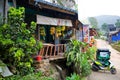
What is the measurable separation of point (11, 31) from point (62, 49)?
17.7ft

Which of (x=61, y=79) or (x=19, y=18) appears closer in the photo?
(x=19, y=18)

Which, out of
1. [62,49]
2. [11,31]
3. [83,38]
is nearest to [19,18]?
[11,31]

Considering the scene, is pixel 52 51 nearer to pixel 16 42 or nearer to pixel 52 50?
pixel 52 50

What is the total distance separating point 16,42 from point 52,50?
4.73 metres

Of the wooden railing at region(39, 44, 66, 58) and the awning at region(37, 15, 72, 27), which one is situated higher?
the awning at region(37, 15, 72, 27)

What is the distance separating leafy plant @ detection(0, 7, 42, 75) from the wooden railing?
2.47 m

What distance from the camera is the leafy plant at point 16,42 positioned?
7820 millimetres

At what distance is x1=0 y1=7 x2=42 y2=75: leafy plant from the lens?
782cm

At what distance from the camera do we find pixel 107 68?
52.5 ft

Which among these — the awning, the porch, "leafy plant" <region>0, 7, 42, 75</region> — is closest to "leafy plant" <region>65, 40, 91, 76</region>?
the porch

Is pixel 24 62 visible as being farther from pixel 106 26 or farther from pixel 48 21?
pixel 106 26

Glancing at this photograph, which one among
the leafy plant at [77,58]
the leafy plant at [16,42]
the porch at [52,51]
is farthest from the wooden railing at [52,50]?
the leafy plant at [16,42]

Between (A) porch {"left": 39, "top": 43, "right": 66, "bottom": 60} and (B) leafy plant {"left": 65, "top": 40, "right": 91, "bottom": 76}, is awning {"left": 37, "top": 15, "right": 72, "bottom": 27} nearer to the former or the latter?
(A) porch {"left": 39, "top": 43, "right": 66, "bottom": 60}

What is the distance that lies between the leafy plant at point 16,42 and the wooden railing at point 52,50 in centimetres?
247
